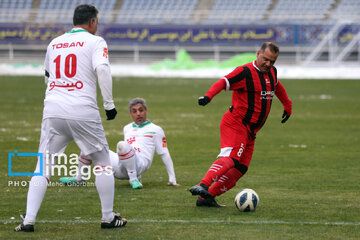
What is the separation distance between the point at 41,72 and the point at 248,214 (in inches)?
1266

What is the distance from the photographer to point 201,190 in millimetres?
6871

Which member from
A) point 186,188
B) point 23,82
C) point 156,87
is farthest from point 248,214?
point 23,82

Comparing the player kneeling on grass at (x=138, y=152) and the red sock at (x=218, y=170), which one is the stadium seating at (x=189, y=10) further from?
the red sock at (x=218, y=170)

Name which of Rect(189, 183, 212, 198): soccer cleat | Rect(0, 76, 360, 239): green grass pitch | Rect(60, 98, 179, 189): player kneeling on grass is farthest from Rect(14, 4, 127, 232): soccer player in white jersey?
Rect(60, 98, 179, 189): player kneeling on grass

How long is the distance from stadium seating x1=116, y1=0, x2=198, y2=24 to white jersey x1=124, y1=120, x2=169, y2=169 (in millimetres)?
36581

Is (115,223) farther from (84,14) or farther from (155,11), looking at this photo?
(155,11)

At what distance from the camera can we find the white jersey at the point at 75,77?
606cm

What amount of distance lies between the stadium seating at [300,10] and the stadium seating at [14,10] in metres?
16.8

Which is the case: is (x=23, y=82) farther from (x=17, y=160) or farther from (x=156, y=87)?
(x=17, y=160)

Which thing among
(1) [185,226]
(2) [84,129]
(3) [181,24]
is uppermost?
(3) [181,24]

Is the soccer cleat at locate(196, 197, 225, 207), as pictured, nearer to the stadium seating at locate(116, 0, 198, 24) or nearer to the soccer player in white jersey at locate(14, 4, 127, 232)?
the soccer player in white jersey at locate(14, 4, 127, 232)

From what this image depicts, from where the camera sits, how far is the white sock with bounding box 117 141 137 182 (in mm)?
8245

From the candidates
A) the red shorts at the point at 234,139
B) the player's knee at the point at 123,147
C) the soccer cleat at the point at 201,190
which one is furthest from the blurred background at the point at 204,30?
the soccer cleat at the point at 201,190

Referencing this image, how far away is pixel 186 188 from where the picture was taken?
8594 mm
